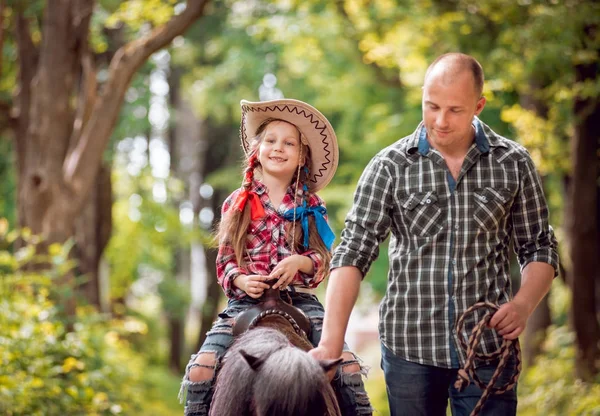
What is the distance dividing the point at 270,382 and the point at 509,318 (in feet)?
3.67

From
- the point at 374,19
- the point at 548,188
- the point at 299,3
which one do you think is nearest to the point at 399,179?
the point at 548,188

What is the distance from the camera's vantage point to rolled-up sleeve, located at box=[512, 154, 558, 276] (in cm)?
421

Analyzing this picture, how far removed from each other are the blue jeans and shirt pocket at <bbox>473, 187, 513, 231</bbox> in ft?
2.08

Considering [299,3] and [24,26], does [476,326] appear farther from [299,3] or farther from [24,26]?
[299,3]

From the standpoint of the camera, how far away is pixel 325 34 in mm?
18359

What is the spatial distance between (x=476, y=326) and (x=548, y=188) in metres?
11.9

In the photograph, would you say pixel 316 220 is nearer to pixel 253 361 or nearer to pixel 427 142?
pixel 427 142

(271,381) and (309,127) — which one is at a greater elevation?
(309,127)

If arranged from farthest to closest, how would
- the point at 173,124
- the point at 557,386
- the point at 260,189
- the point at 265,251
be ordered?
the point at 173,124
the point at 557,386
the point at 260,189
the point at 265,251

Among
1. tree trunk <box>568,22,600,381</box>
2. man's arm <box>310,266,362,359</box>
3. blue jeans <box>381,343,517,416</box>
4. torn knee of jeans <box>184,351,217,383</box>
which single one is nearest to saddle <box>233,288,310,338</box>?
torn knee of jeans <box>184,351,217,383</box>

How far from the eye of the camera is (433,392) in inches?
165

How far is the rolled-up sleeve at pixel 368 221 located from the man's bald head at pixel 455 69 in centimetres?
49

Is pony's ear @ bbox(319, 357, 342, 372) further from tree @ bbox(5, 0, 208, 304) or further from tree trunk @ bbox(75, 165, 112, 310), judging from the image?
tree trunk @ bbox(75, 165, 112, 310)

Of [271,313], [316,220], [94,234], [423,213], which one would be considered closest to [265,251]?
[316,220]
